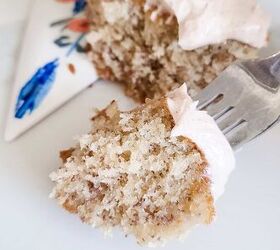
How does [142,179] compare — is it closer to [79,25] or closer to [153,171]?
[153,171]

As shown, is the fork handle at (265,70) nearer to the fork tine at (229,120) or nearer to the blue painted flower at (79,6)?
the fork tine at (229,120)

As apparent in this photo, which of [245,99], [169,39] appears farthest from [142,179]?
[169,39]

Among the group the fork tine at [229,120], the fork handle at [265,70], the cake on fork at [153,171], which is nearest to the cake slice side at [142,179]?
the cake on fork at [153,171]

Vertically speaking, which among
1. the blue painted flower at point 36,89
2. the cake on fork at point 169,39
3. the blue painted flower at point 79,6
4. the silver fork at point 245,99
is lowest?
the silver fork at point 245,99

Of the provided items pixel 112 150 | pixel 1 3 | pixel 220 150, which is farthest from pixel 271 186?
pixel 1 3

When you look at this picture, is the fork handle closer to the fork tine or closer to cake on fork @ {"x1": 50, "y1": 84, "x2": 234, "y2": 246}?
the fork tine

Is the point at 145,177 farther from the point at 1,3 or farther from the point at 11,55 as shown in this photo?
the point at 1,3

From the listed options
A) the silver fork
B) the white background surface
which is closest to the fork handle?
the silver fork
